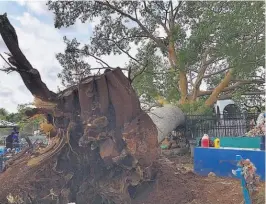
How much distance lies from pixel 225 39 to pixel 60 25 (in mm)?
6694

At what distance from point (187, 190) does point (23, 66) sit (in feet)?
8.96

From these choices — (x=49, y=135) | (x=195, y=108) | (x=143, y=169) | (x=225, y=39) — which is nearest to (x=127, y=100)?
(x=143, y=169)

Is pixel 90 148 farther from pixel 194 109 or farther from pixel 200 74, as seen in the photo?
pixel 200 74

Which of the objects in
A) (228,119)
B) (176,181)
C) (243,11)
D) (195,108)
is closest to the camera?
(176,181)

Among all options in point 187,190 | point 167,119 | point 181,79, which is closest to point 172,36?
point 181,79

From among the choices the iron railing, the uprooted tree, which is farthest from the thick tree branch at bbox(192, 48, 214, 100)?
the uprooted tree

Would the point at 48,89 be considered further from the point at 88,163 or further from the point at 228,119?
the point at 228,119

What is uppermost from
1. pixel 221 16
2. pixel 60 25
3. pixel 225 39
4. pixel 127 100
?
pixel 60 25

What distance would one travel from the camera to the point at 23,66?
432cm

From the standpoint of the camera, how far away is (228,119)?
10875 millimetres

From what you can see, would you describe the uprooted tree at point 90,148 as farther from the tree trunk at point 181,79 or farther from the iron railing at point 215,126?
the tree trunk at point 181,79

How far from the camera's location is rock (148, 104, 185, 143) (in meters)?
9.20

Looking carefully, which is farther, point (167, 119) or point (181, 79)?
point (181, 79)

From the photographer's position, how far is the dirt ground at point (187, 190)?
4.58 metres
